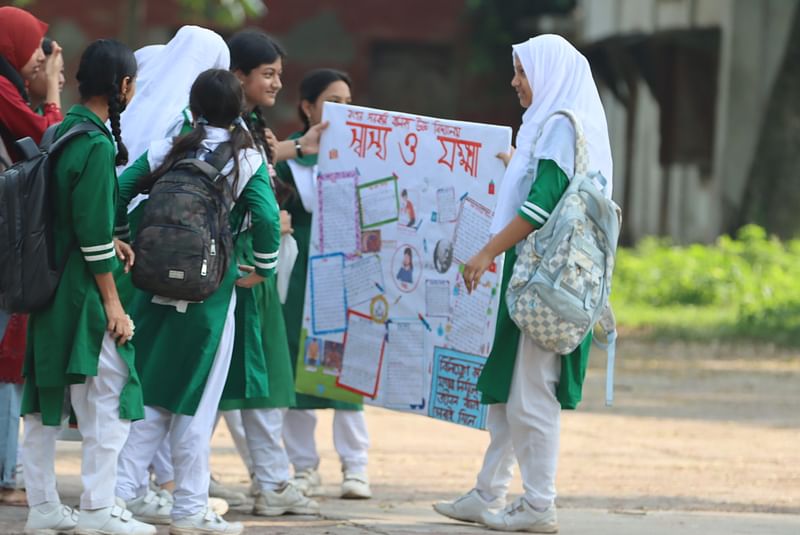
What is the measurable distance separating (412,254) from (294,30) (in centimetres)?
2370

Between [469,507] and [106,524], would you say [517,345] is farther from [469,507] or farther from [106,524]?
[106,524]

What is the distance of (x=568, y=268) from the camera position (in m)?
5.64

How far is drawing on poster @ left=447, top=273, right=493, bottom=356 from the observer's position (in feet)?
20.7

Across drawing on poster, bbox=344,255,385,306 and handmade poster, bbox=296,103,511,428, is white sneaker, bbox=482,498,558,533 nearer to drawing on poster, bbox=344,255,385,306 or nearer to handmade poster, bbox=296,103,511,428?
handmade poster, bbox=296,103,511,428

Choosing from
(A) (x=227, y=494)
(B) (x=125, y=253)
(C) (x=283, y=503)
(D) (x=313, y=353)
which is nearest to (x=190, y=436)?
(B) (x=125, y=253)

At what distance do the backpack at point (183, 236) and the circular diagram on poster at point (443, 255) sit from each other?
1.33 metres

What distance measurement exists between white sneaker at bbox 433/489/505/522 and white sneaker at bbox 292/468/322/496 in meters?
0.87

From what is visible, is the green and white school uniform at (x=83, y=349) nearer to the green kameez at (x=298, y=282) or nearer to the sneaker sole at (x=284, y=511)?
the sneaker sole at (x=284, y=511)

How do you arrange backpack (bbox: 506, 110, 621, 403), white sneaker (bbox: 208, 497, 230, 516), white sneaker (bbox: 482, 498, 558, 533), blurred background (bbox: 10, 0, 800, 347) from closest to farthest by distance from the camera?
backpack (bbox: 506, 110, 621, 403) → white sneaker (bbox: 482, 498, 558, 533) → white sneaker (bbox: 208, 497, 230, 516) → blurred background (bbox: 10, 0, 800, 347)

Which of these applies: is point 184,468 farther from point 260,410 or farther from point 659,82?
point 659,82

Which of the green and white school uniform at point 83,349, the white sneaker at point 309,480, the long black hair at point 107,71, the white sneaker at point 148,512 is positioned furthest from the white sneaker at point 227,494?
the long black hair at point 107,71

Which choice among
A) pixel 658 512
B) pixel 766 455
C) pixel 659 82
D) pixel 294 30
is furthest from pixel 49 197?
pixel 294 30

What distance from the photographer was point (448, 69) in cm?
3092

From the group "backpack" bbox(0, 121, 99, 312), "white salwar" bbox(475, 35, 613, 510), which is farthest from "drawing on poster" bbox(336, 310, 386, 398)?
"backpack" bbox(0, 121, 99, 312)
